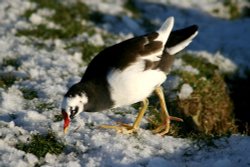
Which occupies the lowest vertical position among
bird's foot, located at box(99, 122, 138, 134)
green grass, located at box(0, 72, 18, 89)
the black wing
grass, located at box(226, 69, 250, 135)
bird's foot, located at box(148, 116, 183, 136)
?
grass, located at box(226, 69, 250, 135)

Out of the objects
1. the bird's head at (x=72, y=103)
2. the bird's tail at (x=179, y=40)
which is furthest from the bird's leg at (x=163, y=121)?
the bird's head at (x=72, y=103)

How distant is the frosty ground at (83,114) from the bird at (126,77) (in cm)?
25

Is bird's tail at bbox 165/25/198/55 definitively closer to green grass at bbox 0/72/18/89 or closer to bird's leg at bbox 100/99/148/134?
bird's leg at bbox 100/99/148/134

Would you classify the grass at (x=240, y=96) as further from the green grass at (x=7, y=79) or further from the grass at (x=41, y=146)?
the green grass at (x=7, y=79)

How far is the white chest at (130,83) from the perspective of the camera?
5145 mm

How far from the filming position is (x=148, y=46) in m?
5.62

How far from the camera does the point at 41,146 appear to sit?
16.7ft

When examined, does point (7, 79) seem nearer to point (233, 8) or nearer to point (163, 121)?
point (163, 121)

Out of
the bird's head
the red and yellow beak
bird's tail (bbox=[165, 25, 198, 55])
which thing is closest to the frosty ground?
the red and yellow beak

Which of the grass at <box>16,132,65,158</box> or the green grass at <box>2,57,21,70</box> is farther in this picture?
the green grass at <box>2,57,21,70</box>

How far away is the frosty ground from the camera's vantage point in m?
5.02

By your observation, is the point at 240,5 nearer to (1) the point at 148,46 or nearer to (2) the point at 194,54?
(2) the point at 194,54

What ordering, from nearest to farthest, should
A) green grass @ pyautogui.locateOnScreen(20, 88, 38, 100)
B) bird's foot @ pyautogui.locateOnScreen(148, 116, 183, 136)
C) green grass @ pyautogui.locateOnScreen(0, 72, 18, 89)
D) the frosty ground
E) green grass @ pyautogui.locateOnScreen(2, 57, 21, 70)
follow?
1. the frosty ground
2. bird's foot @ pyautogui.locateOnScreen(148, 116, 183, 136)
3. green grass @ pyautogui.locateOnScreen(20, 88, 38, 100)
4. green grass @ pyautogui.locateOnScreen(0, 72, 18, 89)
5. green grass @ pyautogui.locateOnScreen(2, 57, 21, 70)

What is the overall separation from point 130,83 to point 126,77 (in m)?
0.08
